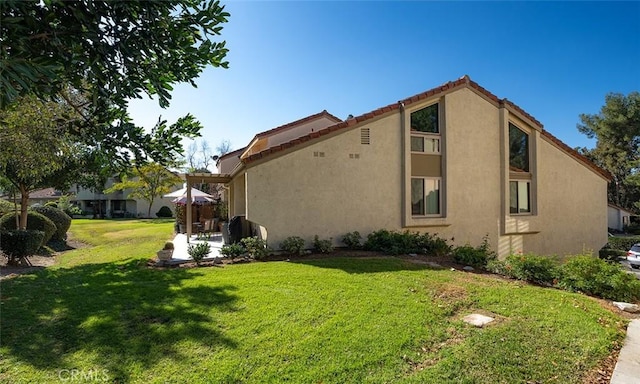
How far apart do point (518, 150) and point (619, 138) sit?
115 feet

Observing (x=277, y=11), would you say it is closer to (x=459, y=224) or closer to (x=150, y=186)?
(x=459, y=224)

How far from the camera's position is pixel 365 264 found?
32.0 feet

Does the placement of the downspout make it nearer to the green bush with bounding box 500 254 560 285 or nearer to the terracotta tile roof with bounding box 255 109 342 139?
the green bush with bounding box 500 254 560 285

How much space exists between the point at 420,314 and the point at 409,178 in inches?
340

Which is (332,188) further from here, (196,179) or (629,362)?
(629,362)

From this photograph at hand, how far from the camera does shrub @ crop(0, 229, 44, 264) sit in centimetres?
1085

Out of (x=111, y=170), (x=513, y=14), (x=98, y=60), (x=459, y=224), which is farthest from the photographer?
(x=459, y=224)

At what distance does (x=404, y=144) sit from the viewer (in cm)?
1355

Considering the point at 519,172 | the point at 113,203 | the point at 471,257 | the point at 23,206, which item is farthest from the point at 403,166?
the point at 113,203

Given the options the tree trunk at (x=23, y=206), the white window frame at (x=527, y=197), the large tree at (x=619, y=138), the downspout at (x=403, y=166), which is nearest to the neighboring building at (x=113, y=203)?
the tree trunk at (x=23, y=206)

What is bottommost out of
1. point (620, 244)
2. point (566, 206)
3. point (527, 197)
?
point (620, 244)

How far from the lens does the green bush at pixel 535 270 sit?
862 centimetres

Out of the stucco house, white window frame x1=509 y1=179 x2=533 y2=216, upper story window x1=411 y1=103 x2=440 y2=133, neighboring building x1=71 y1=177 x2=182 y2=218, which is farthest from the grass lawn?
neighboring building x1=71 y1=177 x2=182 y2=218

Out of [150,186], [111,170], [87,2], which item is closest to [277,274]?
[111,170]
